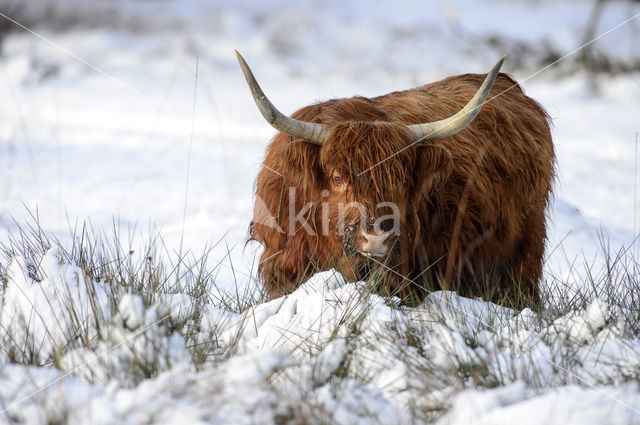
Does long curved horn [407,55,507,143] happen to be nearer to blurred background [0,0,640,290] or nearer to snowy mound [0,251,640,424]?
blurred background [0,0,640,290]

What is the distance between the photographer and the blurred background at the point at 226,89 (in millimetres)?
5586

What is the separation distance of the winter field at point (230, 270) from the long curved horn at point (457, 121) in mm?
894

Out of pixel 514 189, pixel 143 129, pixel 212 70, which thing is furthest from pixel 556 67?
pixel 514 189

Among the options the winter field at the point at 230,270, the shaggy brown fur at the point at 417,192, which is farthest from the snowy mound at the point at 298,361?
the shaggy brown fur at the point at 417,192

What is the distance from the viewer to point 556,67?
49.0 feet

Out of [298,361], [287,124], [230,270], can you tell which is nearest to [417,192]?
[287,124]

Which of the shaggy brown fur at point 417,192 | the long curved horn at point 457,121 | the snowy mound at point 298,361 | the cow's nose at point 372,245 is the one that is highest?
the long curved horn at point 457,121

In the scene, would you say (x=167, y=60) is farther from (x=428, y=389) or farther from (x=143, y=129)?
(x=428, y=389)

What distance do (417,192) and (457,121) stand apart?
0.44 metres

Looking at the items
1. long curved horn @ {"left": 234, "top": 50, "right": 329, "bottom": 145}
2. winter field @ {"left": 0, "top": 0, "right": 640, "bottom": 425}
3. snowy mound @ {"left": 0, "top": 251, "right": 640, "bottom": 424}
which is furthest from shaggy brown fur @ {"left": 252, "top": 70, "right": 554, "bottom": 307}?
snowy mound @ {"left": 0, "top": 251, "right": 640, "bottom": 424}

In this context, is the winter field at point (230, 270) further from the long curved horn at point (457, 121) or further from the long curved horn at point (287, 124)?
the long curved horn at point (457, 121)

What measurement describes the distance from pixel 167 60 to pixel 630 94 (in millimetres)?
10314

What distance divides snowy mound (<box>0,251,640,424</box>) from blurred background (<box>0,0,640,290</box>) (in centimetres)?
62

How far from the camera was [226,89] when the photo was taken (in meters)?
13.3
